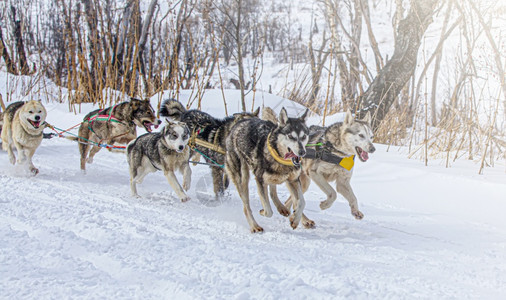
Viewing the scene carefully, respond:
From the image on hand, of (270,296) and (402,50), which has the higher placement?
(402,50)

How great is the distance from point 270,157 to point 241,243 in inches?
27.5

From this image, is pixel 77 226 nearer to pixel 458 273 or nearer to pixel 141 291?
pixel 141 291

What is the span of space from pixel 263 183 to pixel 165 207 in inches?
44.0

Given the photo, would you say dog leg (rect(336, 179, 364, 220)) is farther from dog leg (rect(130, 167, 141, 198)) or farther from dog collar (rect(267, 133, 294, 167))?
dog leg (rect(130, 167, 141, 198))

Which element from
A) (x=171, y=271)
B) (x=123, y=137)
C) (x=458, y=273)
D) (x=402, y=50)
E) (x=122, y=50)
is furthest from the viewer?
(x=122, y=50)

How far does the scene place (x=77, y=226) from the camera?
3342mm

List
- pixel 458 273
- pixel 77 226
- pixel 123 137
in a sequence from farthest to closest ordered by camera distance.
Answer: pixel 123 137, pixel 77 226, pixel 458 273

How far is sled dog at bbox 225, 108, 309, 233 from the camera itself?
3.47 m

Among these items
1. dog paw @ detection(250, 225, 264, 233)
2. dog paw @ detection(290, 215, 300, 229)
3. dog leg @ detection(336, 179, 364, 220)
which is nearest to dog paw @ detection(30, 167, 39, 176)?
dog paw @ detection(250, 225, 264, 233)

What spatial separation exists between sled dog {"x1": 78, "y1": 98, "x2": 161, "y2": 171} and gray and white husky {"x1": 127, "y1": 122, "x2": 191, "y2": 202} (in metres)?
0.98

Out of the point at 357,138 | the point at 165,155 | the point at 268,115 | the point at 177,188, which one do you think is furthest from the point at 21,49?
the point at 357,138

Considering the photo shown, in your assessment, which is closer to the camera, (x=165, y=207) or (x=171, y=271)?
(x=171, y=271)

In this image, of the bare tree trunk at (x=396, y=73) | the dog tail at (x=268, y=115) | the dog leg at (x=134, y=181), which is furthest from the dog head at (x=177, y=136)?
the bare tree trunk at (x=396, y=73)

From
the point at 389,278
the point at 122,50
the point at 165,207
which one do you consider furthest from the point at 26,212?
the point at 122,50
